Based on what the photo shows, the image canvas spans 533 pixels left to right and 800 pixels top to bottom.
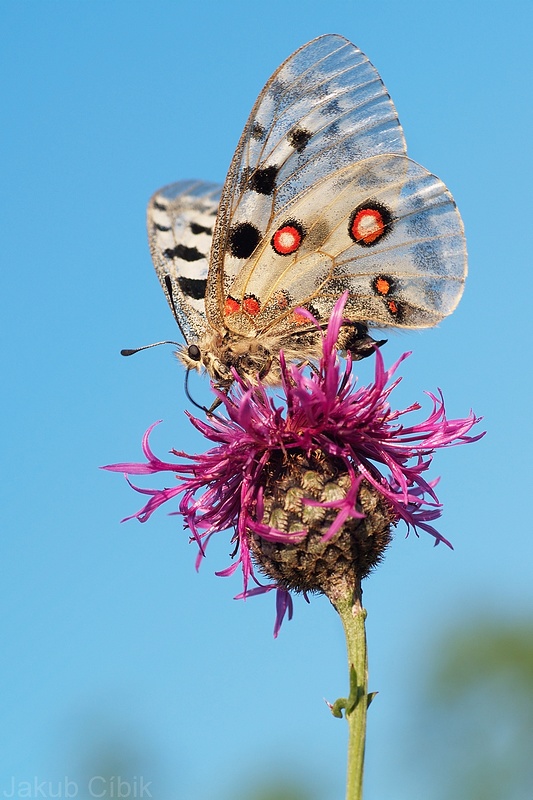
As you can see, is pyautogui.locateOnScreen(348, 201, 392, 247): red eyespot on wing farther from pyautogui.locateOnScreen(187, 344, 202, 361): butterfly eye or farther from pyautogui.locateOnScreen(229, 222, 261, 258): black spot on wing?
pyautogui.locateOnScreen(187, 344, 202, 361): butterfly eye

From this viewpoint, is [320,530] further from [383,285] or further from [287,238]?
[287,238]

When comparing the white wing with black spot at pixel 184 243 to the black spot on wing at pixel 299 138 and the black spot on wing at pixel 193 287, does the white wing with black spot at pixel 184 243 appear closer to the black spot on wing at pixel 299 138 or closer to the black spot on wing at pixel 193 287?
the black spot on wing at pixel 193 287

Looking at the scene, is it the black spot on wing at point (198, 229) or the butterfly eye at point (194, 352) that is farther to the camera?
the black spot on wing at point (198, 229)

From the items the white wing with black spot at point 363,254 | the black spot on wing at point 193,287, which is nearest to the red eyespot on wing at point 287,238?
the white wing with black spot at point 363,254

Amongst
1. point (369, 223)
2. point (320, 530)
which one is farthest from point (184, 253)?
point (320, 530)

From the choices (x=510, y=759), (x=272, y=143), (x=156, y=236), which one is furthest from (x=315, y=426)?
(x=510, y=759)

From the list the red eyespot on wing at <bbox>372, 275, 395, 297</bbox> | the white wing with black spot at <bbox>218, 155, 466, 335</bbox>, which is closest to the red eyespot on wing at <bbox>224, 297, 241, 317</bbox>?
the white wing with black spot at <bbox>218, 155, 466, 335</bbox>
